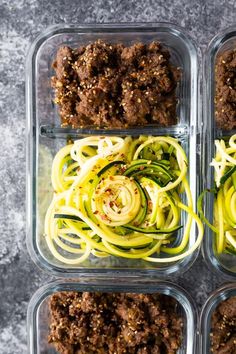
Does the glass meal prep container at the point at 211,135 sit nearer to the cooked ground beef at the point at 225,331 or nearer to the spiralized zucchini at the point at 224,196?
the spiralized zucchini at the point at 224,196

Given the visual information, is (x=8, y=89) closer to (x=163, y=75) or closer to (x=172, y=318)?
(x=163, y=75)


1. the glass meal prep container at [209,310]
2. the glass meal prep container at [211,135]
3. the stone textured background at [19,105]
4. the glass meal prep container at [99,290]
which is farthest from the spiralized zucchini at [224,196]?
the stone textured background at [19,105]

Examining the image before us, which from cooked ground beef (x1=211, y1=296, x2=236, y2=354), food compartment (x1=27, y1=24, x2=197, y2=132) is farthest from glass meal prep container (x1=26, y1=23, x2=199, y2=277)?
cooked ground beef (x1=211, y1=296, x2=236, y2=354)

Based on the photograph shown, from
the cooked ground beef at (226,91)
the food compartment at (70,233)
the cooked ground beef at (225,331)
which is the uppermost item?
the cooked ground beef at (226,91)

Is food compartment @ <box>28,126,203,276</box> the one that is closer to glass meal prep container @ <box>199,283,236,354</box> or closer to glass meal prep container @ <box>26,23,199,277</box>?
glass meal prep container @ <box>26,23,199,277</box>

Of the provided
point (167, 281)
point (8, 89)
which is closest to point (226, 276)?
point (167, 281)

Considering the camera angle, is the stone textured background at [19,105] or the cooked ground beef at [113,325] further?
the stone textured background at [19,105]
